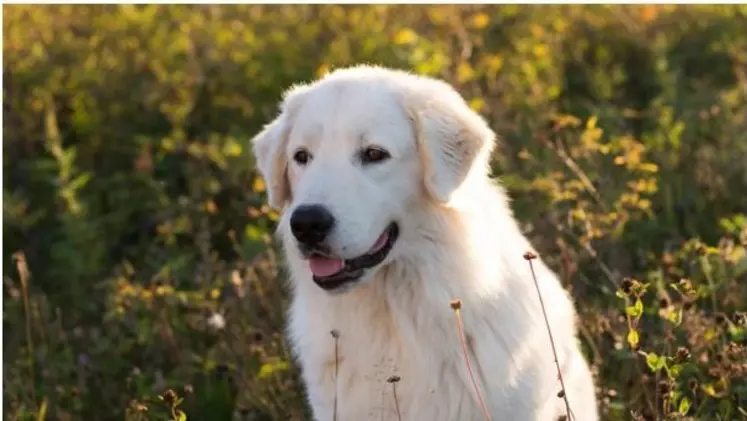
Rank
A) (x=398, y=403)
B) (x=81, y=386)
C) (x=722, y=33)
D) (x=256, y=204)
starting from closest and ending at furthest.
Answer: (x=398, y=403)
(x=81, y=386)
(x=256, y=204)
(x=722, y=33)

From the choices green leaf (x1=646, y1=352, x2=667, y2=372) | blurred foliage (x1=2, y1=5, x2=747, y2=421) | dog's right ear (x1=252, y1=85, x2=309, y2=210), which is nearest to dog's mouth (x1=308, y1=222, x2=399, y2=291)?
dog's right ear (x1=252, y1=85, x2=309, y2=210)

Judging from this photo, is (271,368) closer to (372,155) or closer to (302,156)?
(302,156)

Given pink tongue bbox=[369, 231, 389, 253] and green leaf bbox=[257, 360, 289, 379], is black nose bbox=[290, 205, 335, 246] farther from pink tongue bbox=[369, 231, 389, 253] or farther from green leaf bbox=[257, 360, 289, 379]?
green leaf bbox=[257, 360, 289, 379]

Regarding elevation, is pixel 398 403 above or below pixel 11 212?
below

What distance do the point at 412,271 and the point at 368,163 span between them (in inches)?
16.3

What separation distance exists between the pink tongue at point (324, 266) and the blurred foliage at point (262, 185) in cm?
62

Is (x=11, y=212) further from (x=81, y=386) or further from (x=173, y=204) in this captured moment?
A: (x=81, y=386)

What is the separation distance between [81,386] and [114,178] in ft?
7.76

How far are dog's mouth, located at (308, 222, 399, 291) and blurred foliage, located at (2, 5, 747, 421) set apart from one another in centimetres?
61

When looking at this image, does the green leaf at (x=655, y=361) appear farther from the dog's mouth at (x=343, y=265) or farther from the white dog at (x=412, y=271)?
the dog's mouth at (x=343, y=265)

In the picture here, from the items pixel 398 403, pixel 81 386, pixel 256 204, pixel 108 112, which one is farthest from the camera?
pixel 108 112

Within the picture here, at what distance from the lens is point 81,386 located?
5348 mm

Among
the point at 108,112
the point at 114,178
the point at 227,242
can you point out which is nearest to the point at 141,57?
the point at 108,112

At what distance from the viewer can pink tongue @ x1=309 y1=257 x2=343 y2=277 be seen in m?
3.68
